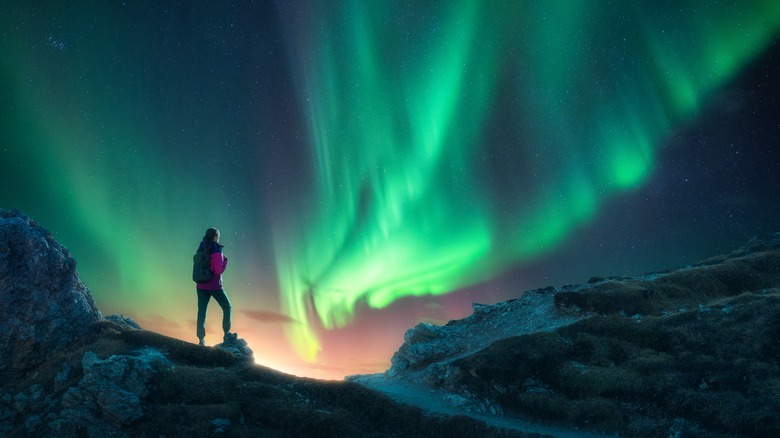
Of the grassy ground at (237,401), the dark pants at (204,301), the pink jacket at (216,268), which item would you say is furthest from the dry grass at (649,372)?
the pink jacket at (216,268)

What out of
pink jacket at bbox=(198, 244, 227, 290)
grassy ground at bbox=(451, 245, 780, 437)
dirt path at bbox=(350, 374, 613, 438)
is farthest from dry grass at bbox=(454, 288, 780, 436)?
pink jacket at bbox=(198, 244, 227, 290)

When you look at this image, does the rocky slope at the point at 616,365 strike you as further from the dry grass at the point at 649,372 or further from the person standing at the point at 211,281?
the person standing at the point at 211,281

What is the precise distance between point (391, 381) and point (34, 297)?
16.1 meters

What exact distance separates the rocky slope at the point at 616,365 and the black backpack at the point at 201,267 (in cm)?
975

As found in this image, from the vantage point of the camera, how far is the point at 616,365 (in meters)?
22.7

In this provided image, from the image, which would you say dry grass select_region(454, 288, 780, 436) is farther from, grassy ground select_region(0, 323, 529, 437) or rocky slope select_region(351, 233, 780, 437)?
grassy ground select_region(0, 323, 529, 437)

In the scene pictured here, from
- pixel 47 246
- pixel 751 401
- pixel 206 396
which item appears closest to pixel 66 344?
pixel 47 246

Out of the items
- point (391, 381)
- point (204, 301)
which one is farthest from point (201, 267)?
point (391, 381)

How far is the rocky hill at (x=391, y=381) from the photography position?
14734mm

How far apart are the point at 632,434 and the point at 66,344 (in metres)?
21.8

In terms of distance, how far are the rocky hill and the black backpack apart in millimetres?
2892

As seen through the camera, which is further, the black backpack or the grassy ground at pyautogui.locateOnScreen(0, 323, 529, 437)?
the black backpack

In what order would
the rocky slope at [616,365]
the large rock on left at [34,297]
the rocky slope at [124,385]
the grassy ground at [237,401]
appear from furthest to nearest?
1. the rocky slope at [616,365]
2. the large rock on left at [34,297]
3. the grassy ground at [237,401]
4. the rocky slope at [124,385]

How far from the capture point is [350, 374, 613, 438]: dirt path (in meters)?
17.4
